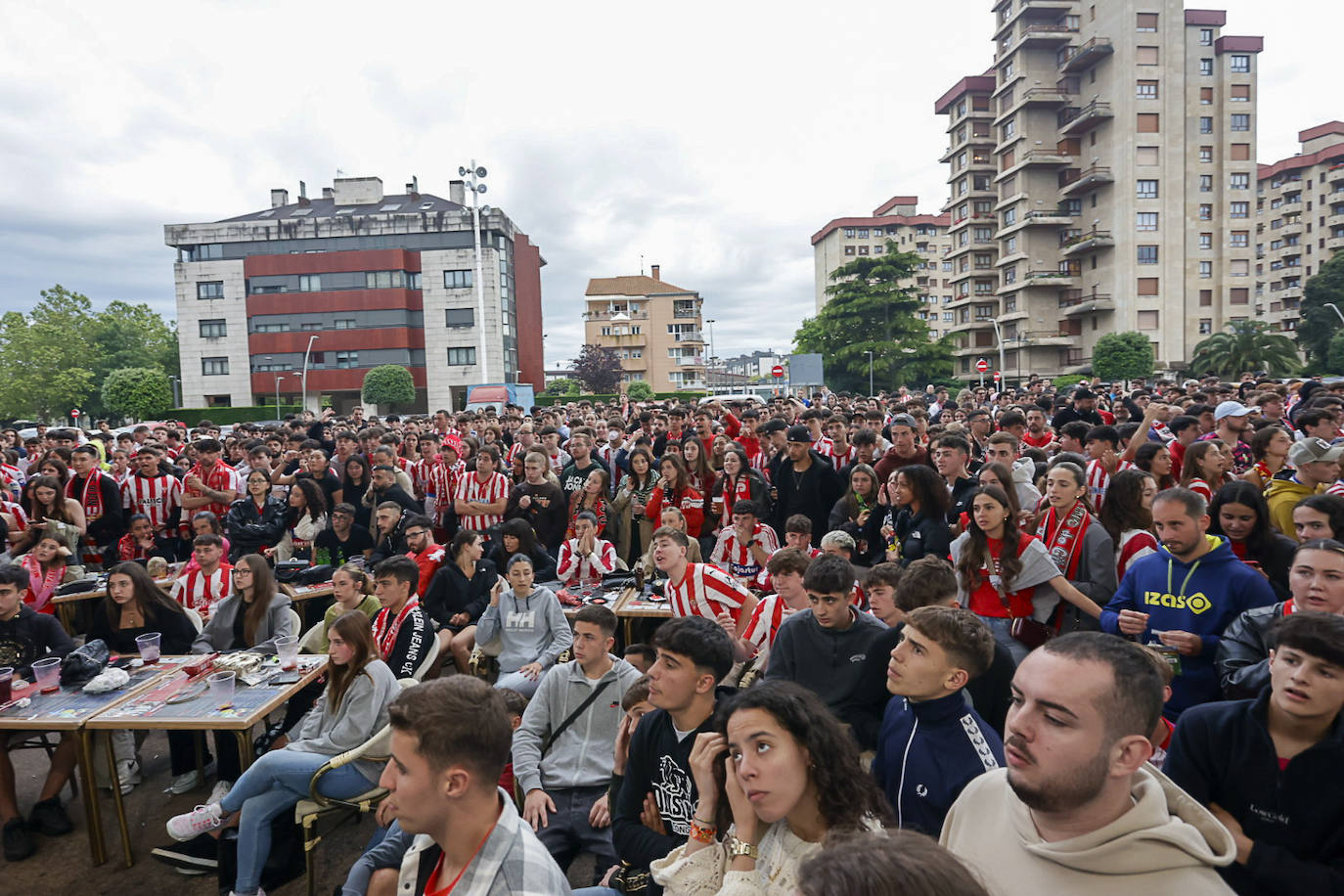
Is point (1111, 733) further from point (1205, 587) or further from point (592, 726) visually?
point (592, 726)

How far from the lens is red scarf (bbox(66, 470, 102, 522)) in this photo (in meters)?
8.77

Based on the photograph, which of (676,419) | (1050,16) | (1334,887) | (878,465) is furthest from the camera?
(1050,16)

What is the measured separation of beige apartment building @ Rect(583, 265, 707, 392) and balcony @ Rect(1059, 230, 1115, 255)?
41083 millimetres

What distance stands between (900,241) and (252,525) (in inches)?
3485

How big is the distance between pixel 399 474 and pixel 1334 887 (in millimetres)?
9037

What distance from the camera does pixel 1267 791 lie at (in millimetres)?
2303

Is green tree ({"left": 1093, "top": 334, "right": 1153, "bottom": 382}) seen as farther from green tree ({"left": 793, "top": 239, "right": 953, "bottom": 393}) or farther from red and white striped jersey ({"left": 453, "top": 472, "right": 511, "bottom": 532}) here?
red and white striped jersey ({"left": 453, "top": 472, "right": 511, "bottom": 532})

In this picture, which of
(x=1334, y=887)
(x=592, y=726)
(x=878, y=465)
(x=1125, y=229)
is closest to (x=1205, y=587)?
(x=1334, y=887)

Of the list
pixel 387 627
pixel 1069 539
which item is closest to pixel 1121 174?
pixel 1069 539

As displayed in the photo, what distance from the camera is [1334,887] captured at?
82.4 inches

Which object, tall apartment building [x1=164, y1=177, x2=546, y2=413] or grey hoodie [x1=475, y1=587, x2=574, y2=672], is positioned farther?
tall apartment building [x1=164, y1=177, x2=546, y2=413]

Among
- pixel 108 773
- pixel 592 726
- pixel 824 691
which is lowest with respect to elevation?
pixel 108 773

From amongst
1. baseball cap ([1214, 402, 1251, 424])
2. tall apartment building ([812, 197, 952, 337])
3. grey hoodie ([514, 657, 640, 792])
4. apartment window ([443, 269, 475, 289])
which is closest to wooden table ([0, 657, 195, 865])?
grey hoodie ([514, 657, 640, 792])

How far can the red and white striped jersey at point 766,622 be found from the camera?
5035 mm
